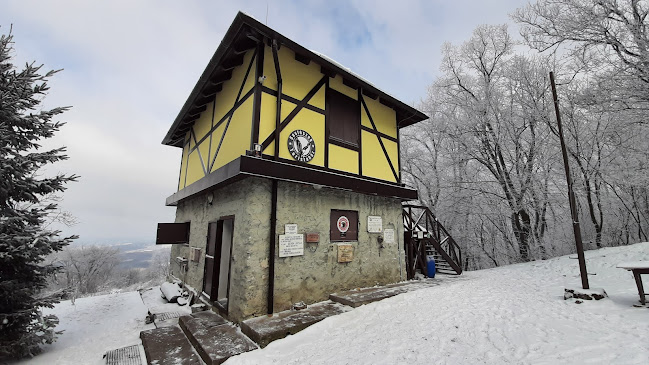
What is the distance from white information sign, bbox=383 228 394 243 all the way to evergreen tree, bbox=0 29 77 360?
7658 mm

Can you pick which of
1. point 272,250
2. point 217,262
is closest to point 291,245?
point 272,250

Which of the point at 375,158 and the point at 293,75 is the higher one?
the point at 293,75

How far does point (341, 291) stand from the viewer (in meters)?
6.75

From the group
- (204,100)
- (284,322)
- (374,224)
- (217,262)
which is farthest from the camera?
(204,100)

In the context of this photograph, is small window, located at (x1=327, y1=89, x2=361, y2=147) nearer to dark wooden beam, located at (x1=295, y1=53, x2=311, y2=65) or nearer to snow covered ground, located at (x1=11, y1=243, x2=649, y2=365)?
dark wooden beam, located at (x1=295, y1=53, x2=311, y2=65)

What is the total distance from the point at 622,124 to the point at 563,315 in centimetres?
823

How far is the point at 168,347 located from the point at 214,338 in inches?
33.2

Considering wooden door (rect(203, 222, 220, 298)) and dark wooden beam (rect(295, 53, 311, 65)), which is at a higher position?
dark wooden beam (rect(295, 53, 311, 65))

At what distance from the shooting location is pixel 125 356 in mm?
4641

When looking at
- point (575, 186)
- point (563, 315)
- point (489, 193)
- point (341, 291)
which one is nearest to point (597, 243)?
point (575, 186)

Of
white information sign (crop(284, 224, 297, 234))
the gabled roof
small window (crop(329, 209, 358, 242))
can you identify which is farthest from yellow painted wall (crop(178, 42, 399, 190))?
white information sign (crop(284, 224, 297, 234))

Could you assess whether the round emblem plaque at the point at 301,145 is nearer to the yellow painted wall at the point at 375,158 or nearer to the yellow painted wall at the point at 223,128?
the yellow painted wall at the point at 223,128

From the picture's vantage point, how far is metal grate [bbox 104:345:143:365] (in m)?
4.44

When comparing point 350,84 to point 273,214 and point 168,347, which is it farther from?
point 168,347
